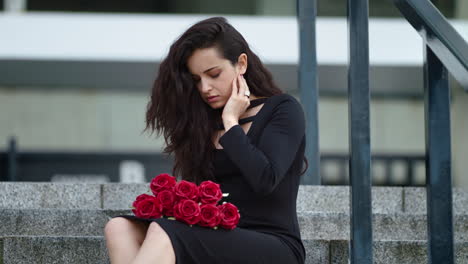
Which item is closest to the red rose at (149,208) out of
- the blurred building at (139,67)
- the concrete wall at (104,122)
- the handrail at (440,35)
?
the handrail at (440,35)

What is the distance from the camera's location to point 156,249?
2.53 meters

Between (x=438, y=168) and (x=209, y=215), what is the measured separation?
0.70m

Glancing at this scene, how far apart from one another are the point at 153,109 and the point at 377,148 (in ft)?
34.0

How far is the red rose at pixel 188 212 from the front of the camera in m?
2.64

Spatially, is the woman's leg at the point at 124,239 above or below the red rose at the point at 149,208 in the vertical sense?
below

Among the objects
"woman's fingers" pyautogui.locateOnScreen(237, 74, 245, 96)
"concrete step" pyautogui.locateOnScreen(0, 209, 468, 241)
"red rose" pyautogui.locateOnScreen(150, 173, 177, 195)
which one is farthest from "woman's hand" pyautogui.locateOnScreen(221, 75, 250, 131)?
"concrete step" pyautogui.locateOnScreen(0, 209, 468, 241)

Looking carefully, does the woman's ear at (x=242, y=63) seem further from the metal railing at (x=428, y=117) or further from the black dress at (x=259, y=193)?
the metal railing at (x=428, y=117)

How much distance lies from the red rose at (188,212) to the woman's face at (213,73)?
23.9 inches

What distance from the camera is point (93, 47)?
12.8 meters

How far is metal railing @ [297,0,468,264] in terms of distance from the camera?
2.65 meters

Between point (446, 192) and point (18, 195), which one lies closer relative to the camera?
point (446, 192)

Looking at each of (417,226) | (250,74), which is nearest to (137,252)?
(250,74)

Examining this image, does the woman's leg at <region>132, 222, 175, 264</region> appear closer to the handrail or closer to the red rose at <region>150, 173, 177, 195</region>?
the red rose at <region>150, 173, 177, 195</region>

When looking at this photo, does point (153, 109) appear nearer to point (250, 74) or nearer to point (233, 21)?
point (250, 74)
